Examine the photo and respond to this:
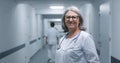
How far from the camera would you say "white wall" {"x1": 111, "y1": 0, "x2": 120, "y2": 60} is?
3783 mm

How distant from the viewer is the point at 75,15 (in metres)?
1.84

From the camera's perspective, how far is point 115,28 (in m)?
3.99

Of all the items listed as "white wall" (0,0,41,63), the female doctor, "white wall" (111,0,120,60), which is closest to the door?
"white wall" (111,0,120,60)

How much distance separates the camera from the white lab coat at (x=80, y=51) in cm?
173

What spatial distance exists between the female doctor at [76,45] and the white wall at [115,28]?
2066 mm

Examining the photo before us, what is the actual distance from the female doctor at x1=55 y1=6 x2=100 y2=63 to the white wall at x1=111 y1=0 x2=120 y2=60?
207 cm

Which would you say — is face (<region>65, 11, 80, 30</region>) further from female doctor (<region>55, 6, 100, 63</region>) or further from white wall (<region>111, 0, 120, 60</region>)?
white wall (<region>111, 0, 120, 60</region>)

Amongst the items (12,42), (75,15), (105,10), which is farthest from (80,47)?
(12,42)

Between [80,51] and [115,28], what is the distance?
94.0 inches

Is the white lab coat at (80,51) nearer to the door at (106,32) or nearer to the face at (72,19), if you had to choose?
the face at (72,19)

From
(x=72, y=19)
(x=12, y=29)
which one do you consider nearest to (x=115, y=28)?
(x=72, y=19)

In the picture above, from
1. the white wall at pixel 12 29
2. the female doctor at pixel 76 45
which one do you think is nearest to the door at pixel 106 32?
the white wall at pixel 12 29

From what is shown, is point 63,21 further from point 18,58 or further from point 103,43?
point 18,58

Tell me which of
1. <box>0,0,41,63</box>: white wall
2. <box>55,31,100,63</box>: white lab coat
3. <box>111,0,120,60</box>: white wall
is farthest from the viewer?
<box>0,0,41,63</box>: white wall
